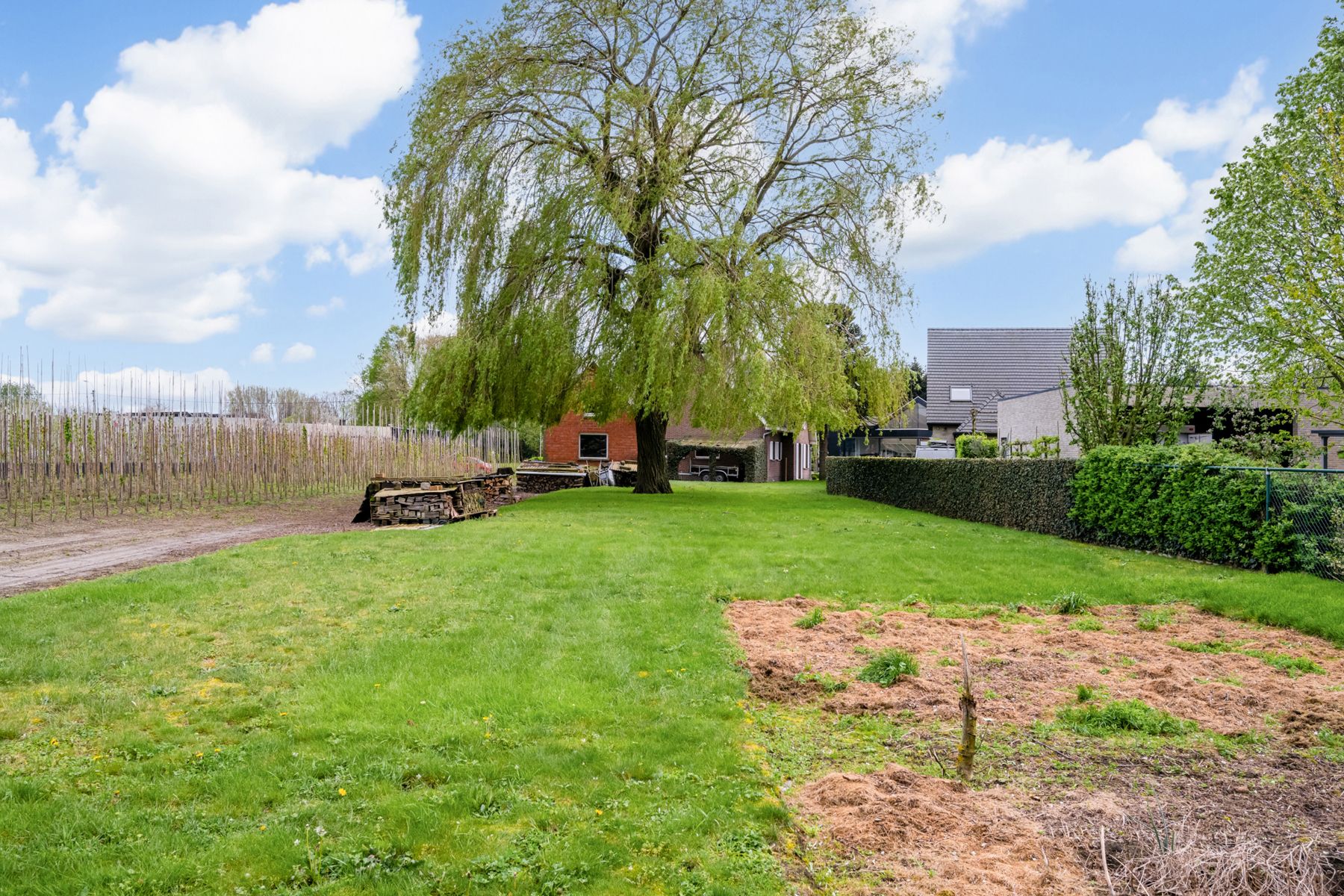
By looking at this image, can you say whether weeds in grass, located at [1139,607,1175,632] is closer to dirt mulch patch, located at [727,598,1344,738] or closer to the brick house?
dirt mulch patch, located at [727,598,1344,738]

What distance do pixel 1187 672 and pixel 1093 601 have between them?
3.08m

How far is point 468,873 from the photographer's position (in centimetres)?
314

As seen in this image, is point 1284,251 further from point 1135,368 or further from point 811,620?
point 811,620

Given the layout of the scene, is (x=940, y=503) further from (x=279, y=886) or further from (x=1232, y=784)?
(x=279, y=886)

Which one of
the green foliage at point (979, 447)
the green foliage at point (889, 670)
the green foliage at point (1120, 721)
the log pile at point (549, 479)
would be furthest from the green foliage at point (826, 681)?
the log pile at point (549, 479)

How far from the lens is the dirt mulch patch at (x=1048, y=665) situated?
205 inches

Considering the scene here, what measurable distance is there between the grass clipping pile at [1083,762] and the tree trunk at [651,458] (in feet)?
50.7

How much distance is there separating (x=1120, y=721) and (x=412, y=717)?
13.3ft

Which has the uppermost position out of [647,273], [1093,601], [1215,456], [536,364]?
[647,273]

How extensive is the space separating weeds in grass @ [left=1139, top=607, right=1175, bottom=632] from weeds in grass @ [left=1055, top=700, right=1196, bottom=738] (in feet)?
9.92

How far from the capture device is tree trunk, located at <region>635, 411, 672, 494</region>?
22.8 m

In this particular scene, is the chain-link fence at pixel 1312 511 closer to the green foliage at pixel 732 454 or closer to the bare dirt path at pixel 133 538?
the bare dirt path at pixel 133 538

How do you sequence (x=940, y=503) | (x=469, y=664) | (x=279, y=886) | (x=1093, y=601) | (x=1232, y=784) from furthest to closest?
(x=940, y=503)
(x=1093, y=601)
(x=469, y=664)
(x=1232, y=784)
(x=279, y=886)

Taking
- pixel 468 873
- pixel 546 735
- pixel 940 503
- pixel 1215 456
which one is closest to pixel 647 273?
pixel 940 503
